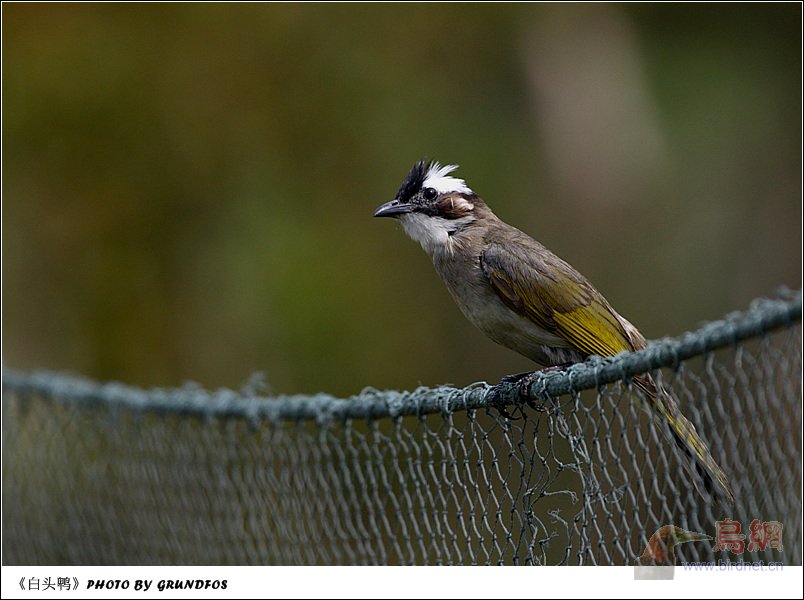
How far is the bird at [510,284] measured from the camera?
4.30 m

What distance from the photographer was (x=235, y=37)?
12.2 metres

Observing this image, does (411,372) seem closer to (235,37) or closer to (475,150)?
(475,150)

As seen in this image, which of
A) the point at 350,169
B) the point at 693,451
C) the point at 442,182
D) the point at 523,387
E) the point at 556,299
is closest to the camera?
the point at 693,451

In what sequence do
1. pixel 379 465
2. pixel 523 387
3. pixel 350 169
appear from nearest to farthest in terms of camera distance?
pixel 523 387
pixel 379 465
pixel 350 169

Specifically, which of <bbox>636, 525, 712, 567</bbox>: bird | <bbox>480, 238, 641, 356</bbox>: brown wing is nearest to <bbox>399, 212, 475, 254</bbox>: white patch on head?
<bbox>480, 238, 641, 356</bbox>: brown wing

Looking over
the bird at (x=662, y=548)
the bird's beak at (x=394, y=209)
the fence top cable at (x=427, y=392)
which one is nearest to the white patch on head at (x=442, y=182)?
the bird's beak at (x=394, y=209)

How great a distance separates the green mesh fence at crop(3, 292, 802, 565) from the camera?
2559 mm

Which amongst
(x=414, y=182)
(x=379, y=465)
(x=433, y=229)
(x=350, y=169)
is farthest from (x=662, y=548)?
(x=350, y=169)

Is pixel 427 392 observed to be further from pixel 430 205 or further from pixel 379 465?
pixel 430 205

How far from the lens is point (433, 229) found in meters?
4.89

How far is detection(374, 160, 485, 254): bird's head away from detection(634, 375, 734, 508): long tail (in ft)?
5.32

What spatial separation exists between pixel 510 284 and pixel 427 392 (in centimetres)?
87

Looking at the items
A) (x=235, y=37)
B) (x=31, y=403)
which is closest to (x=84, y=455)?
(x=31, y=403)

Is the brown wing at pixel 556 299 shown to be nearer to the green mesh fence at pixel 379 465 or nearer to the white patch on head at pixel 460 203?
the green mesh fence at pixel 379 465
